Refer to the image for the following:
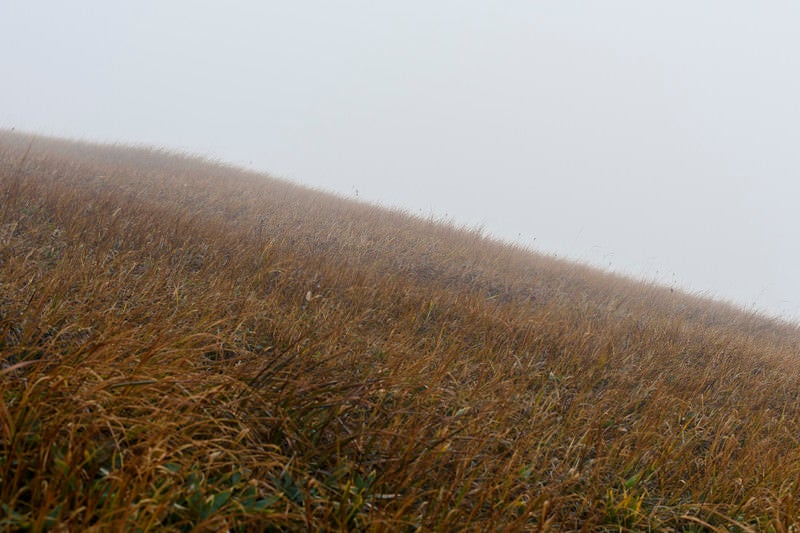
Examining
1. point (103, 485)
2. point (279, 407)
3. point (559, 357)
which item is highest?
point (559, 357)

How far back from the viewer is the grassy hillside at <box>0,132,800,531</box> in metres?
1.38

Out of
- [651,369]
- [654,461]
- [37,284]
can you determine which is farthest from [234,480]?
[651,369]

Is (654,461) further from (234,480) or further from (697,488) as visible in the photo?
(234,480)

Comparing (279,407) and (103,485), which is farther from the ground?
(279,407)

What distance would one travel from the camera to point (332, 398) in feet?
6.38

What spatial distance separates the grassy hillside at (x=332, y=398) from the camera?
138cm

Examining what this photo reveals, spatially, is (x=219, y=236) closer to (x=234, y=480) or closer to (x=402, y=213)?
(x=234, y=480)

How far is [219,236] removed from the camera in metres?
4.59

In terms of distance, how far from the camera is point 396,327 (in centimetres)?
323

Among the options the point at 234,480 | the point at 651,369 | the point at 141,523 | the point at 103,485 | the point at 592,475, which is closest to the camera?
the point at 141,523

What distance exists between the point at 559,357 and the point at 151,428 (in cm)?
284

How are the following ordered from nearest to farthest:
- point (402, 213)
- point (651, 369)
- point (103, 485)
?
→ point (103, 485) → point (651, 369) → point (402, 213)

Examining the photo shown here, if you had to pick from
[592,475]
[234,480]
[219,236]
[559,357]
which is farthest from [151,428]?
[219,236]

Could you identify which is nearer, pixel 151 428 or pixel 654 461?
pixel 151 428
